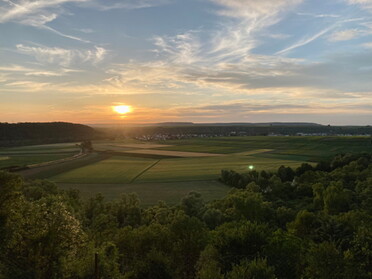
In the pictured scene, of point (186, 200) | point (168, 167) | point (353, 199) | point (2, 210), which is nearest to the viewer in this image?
point (2, 210)

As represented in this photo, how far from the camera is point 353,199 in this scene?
65125 mm

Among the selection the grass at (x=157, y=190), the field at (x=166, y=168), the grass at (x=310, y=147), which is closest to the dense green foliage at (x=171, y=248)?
the grass at (x=157, y=190)

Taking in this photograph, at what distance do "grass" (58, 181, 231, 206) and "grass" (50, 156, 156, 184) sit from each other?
5.65 meters

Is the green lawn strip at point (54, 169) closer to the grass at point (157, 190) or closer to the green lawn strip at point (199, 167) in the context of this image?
the grass at point (157, 190)

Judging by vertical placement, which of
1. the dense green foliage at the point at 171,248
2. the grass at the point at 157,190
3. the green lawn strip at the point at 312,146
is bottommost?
the grass at the point at 157,190

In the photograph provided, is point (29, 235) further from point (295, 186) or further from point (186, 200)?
point (295, 186)

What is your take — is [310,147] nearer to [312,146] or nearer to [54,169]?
[312,146]

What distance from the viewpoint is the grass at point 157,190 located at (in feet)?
219

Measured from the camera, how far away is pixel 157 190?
73.2 m

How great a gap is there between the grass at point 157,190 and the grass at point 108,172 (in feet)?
18.5

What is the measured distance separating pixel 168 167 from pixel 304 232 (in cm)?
6770

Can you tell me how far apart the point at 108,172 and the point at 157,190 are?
28331 millimetres

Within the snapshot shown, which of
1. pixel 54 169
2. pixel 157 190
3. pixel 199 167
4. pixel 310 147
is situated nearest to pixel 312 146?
pixel 310 147

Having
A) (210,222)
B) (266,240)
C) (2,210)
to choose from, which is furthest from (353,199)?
(2,210)
